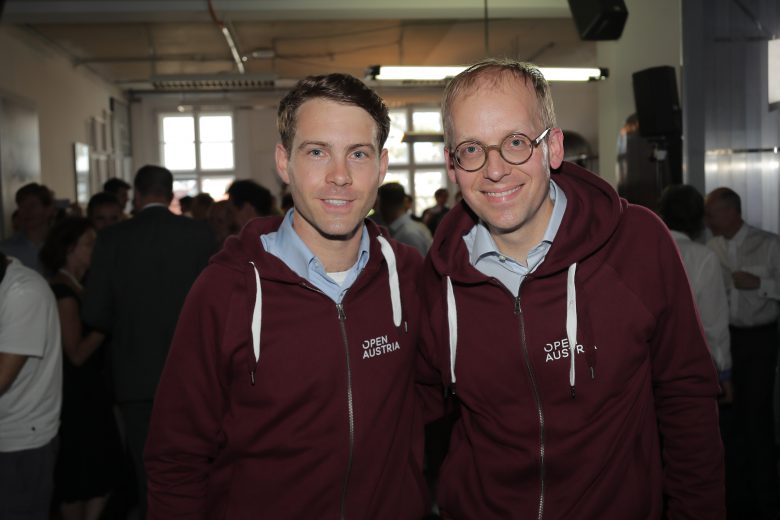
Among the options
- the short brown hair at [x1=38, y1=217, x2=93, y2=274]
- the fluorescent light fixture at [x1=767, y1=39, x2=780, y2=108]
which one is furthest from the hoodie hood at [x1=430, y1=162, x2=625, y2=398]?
the fluorescent light fixture at [x1=767, y1=39, x2=780, y2=108]

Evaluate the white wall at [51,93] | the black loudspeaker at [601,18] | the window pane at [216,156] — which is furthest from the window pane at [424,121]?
the black loudspeaker at [601,18]

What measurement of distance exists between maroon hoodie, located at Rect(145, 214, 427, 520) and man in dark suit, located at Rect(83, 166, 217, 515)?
6.19 feet

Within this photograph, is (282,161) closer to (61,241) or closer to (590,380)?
(590,380)

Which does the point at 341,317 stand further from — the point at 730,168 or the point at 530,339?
the point at 730,168

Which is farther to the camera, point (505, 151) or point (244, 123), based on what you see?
point (244, 123)

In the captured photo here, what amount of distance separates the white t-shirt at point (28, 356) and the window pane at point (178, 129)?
48.6 feet

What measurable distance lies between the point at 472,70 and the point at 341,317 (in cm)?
66

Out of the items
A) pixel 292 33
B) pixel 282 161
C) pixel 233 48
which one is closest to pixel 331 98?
pixel 282 161

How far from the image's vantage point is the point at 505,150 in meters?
1.65

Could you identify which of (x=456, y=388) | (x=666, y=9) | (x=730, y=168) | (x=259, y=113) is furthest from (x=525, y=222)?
(x=259, y=113)

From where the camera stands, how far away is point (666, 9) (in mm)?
6387

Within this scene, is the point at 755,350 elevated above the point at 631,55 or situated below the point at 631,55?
below

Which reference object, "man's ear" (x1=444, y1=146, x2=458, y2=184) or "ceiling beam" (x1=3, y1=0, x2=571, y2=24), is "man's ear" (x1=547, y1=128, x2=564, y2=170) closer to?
"man's ear" (x1=444, y1=146, x2=458, y2=184)

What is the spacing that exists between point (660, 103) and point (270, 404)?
16.8 ft
